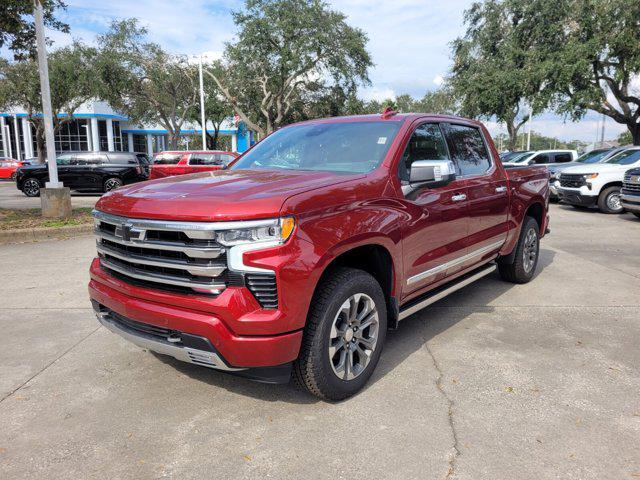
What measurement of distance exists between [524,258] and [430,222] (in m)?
2.71

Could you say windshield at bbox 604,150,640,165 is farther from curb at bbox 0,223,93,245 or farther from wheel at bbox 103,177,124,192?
wheel at bbox 103,177,124,192

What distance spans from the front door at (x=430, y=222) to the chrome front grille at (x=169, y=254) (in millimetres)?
1479

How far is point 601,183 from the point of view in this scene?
13234 mm

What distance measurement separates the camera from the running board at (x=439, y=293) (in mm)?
3842

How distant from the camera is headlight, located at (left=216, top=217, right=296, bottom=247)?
9.01 feet

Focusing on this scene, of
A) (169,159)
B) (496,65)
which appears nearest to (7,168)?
(169,159)

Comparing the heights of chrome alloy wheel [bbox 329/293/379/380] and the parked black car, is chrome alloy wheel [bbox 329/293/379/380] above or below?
below

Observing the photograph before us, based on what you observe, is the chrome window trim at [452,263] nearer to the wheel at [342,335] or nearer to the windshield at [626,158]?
the wheel at [342,335]

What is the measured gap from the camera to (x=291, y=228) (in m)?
2.79

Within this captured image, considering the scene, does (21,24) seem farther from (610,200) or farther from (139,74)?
(139,74)

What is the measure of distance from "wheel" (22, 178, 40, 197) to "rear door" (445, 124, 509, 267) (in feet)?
59.7

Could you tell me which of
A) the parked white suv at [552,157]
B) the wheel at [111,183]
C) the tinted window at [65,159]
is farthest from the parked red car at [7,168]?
the parked white suv at [552,157]

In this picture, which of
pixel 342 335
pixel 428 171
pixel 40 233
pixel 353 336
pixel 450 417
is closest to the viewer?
pixel 450 417

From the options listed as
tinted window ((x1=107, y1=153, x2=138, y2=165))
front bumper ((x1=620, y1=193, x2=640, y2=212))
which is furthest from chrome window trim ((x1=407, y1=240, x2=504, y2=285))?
tinted window ((x1=107, y1=153, x2=138, y2=165))
